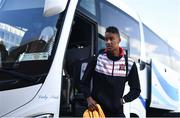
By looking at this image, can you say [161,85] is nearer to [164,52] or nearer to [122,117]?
[164,52]

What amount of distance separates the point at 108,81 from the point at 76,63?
35.6 inches

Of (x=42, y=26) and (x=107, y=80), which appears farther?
(x=42, y=26)

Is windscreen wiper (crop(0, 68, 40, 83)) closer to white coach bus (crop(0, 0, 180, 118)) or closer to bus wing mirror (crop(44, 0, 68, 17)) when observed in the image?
white coach bus (crop(0, 0, 180, 118))

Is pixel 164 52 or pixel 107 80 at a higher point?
pixel 164 52

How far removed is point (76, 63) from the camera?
211 inches

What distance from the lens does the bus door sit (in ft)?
16.3

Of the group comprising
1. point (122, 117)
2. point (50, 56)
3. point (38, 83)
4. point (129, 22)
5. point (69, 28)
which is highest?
point (129, 22)

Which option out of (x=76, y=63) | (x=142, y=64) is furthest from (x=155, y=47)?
(x=76, y=63)

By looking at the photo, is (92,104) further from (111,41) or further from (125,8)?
(125,8)

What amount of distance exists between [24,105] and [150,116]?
4.56 metres

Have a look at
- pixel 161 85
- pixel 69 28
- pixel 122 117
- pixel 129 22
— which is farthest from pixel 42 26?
pixel 161 85

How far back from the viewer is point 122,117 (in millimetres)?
4609

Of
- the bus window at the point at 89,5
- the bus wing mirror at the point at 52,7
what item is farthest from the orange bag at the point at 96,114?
the bus window at the point at 89,5

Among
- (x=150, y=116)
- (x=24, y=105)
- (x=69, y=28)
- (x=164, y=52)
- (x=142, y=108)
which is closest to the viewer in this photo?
(x=24, y=105)
